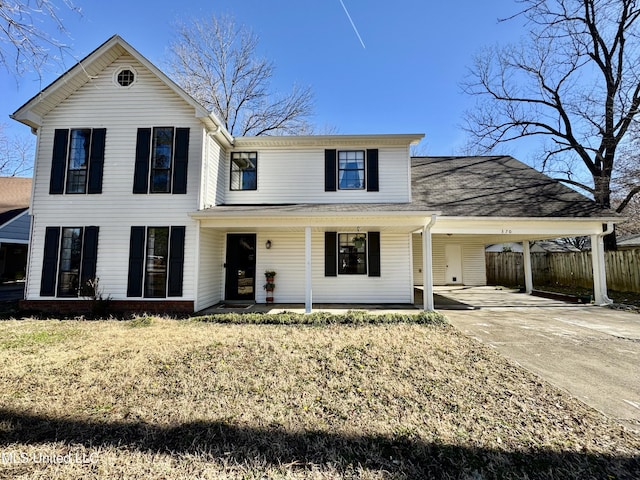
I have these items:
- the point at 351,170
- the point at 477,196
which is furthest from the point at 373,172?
the point at 477,196

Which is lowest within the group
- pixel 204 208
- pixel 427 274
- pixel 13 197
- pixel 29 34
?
pixel 427 274

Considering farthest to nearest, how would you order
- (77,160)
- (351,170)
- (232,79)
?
(232,79)
(351,170)
(77,160)

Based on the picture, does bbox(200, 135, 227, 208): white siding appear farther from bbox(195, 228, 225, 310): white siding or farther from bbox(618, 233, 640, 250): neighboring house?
bbox(618, 233, 640, 250): neighboring house

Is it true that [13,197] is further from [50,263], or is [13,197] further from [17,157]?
[50,263]

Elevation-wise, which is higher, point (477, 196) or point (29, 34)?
point (29, 34)

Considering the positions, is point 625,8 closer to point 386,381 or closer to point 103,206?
point 386,381

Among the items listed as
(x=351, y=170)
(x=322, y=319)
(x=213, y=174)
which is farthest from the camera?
(x=351, y=170)

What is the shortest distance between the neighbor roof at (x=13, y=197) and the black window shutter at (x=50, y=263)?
34.5 feet

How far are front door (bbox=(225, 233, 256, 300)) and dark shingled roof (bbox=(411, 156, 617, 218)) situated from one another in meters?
5.91

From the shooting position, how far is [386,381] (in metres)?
4.04

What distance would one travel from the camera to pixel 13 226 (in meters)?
15.5

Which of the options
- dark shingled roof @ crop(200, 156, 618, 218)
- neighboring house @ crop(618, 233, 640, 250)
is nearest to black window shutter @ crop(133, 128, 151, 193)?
dark shingled roof @ crop(200, 156, 618, 218)

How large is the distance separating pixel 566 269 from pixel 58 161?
20536mm

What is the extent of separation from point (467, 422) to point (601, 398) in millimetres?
1966
